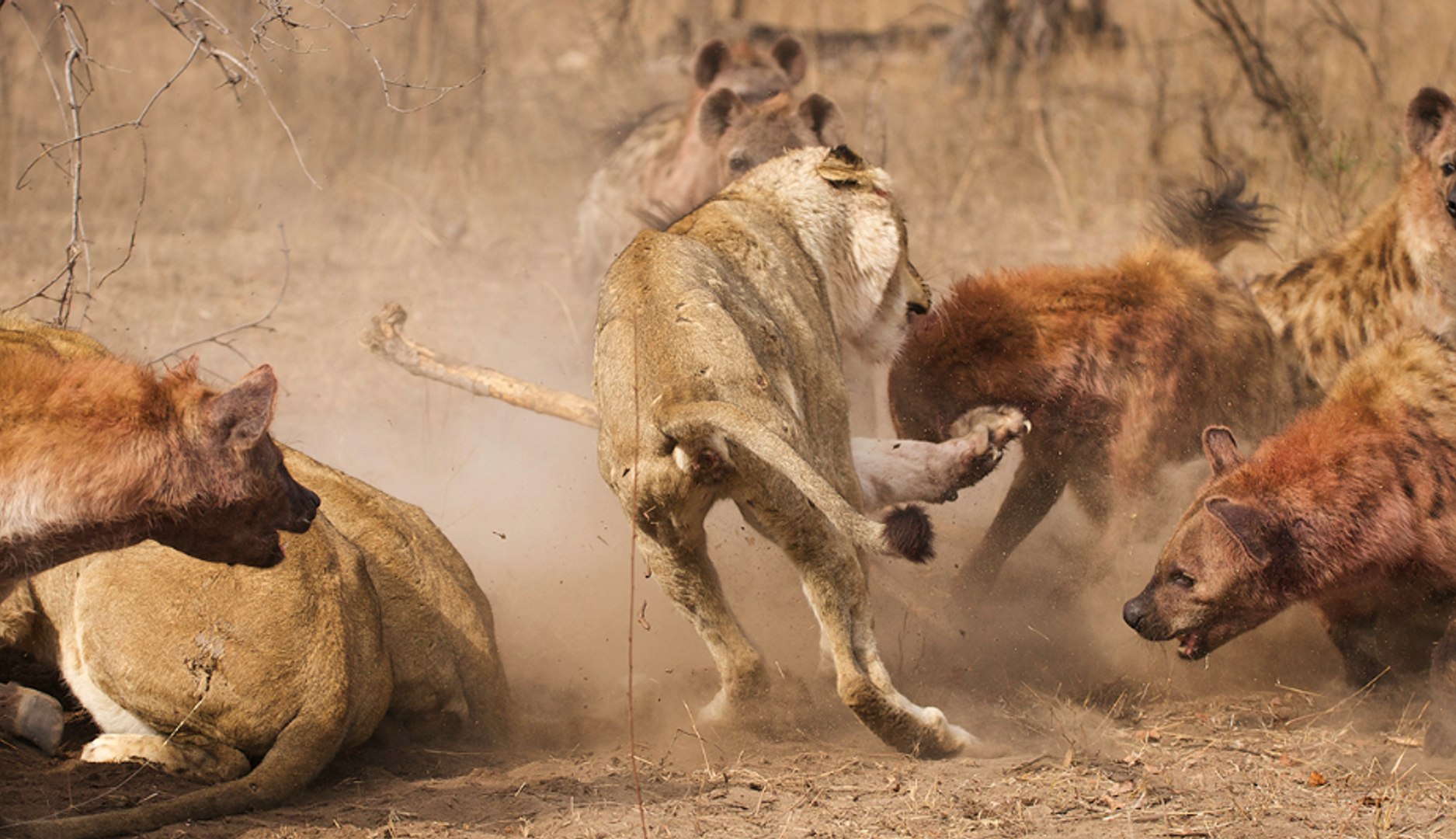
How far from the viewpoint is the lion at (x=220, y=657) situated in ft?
13.0

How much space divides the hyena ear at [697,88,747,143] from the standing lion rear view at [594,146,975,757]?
316cm

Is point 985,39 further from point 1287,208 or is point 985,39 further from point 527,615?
point 527,615

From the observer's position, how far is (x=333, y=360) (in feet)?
31.8

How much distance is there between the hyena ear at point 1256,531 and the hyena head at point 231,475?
9.38 feet

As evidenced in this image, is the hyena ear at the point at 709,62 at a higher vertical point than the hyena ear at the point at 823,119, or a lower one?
higher

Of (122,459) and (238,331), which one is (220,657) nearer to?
(122,459)

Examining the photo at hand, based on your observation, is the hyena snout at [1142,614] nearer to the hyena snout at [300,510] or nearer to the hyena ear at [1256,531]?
the hyena ear at [1256,531]

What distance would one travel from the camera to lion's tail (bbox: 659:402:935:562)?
3604mm

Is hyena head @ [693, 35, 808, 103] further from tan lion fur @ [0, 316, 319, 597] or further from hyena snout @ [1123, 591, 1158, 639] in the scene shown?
tan lion fur @ [0, 316, 319, 597]

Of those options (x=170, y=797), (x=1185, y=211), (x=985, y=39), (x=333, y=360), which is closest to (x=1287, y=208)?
(x=985, y=39)

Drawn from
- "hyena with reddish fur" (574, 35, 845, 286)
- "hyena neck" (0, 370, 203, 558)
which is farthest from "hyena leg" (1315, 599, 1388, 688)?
"hyena neck" (0, 370, 203, 558)

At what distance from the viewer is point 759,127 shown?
8.00 metres

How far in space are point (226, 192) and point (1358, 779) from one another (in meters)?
10.5

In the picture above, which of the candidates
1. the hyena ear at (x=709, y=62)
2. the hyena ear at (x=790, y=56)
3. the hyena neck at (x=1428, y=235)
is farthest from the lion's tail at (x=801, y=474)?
the hyena ear at (x=790, y=56)
